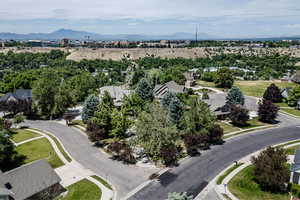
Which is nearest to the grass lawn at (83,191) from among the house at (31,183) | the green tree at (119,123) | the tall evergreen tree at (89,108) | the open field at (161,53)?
the house at (31,183)

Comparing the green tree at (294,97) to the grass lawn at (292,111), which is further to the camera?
the green tree at (294,97)

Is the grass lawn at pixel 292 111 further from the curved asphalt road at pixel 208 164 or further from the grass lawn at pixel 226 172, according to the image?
the grass lawn at pixel 226 172

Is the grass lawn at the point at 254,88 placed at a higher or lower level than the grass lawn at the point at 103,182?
higher

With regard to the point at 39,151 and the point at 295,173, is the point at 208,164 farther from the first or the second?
the point at 39,151

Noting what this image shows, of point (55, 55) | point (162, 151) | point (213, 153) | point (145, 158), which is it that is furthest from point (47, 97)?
point (55, 55)

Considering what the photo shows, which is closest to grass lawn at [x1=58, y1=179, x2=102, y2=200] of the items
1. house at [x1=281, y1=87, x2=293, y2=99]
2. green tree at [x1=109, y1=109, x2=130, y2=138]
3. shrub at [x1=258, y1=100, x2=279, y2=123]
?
green tree at [x1=109, y1=109, x2=130, y2=138]

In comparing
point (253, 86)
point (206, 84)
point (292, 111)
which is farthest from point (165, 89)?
point (253, 86)
